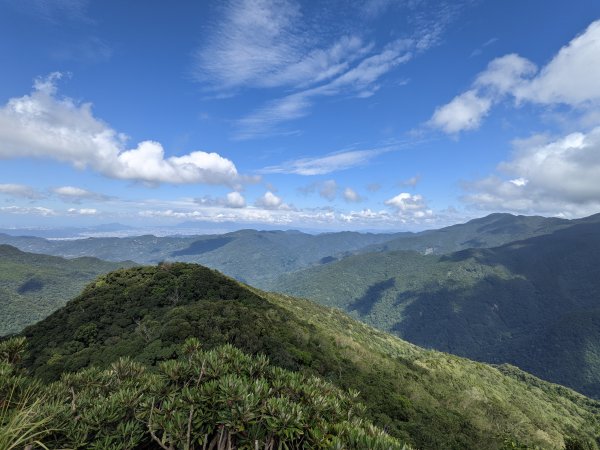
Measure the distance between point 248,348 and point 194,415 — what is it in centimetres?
4495

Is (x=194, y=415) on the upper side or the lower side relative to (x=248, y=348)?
upper

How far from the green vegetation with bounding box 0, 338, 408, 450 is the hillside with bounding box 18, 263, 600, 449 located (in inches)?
1222

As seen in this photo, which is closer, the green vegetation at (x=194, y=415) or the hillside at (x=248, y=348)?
the green vegetation at (x=194, y=415)

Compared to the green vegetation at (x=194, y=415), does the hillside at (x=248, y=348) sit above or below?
below

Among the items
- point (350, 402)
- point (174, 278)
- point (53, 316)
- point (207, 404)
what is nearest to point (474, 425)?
point (350, 402)

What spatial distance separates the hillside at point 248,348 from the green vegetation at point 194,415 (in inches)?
1222

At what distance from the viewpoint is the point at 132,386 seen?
11945mm

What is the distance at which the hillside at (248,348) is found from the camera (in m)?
51.4

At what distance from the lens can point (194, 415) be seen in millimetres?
9688

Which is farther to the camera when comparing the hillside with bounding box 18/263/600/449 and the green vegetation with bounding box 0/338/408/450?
the hillside with bounding box 18/263/600/449

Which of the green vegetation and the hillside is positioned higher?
the green vegetation

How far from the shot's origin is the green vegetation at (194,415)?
8.91 metres

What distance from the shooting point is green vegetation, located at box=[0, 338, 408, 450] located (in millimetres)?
8906

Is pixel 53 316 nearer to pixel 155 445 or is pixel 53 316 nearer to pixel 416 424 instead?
pixel 416 424
